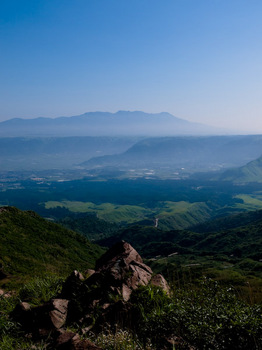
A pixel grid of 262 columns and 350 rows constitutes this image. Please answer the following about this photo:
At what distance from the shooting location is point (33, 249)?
38844 mm

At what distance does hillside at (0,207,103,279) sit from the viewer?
94.6 ft

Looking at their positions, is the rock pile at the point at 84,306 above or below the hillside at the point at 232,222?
above

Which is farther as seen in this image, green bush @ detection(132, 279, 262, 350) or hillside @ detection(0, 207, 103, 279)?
hillside @ detection(0, 207, 103, 279)

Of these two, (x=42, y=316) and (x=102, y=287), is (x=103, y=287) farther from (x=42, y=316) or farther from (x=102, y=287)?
(x=42, y=316)

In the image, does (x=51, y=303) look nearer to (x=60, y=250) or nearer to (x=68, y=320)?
(x=68, y=320)

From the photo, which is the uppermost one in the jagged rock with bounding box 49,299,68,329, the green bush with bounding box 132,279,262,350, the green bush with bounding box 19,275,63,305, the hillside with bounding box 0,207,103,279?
the green bush with bounding box 132,279,262,350

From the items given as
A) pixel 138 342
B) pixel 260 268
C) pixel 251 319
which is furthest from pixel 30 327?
pixel 260 268

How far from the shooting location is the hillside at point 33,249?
94.6ft

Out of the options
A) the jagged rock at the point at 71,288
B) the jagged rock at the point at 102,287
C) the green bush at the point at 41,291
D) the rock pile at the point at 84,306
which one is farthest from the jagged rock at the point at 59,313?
the green bush at the point at 41,291

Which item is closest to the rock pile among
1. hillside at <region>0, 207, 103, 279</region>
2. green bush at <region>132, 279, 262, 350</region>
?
green bush at <region>132, 279, 262, 350</region>

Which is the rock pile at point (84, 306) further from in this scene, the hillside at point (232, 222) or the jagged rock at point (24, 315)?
the hillside at point (232, 222)

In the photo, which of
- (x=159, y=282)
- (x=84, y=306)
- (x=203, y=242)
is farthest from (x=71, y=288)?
(x=203, y=242)

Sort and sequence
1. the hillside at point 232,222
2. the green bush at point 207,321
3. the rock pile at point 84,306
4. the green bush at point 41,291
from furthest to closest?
the hillside at point 232,222 → the green bush at point 41,291 → the rock pile at point 84,306 → the green bush at point 207,321

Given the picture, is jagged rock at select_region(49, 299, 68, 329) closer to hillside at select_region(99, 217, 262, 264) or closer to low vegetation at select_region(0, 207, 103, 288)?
low vegetation at select_region(0, 207, 103, 288)
